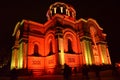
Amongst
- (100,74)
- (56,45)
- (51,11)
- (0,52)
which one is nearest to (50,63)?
(56,45)

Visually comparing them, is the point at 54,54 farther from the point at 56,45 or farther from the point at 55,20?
the point at 55,20

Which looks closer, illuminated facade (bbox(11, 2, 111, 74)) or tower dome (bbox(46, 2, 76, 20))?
illuminated facade (bbox(11, 2, 111, 74))

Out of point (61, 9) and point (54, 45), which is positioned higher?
point (61, 9)

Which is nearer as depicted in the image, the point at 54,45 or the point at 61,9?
the point at 54,45

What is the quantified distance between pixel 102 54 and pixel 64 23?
31.5 feet

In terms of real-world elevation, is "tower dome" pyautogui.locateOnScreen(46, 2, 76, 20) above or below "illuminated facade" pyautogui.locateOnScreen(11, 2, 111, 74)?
above

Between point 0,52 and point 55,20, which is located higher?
point 55,20

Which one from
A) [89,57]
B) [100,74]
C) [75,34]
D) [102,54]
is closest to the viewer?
[100,74]

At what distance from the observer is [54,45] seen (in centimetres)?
2066

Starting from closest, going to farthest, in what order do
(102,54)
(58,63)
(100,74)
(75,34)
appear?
(100,74), (58,63), (75,34), (102,54)

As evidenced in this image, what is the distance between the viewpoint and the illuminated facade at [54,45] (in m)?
20.4

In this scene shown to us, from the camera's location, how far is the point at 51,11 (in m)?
27.1

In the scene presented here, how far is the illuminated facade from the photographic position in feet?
66.8

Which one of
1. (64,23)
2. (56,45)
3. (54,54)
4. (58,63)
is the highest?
(64,23)
